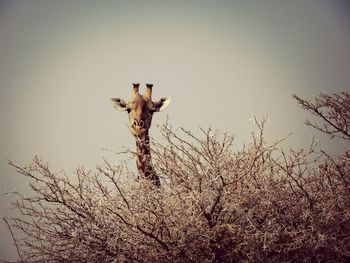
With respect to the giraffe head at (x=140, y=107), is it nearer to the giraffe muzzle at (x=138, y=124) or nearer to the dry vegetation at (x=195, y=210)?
the giraffe muzzle at (x=138, y=124)

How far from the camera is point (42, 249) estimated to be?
12.1 feet

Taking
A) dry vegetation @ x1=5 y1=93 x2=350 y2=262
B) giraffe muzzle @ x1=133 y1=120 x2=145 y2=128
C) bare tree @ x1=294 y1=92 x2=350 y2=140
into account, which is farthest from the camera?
giraffe muzzle @ x1=133 y1=120 x2=145 y2=128

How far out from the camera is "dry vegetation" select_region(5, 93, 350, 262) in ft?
10.0

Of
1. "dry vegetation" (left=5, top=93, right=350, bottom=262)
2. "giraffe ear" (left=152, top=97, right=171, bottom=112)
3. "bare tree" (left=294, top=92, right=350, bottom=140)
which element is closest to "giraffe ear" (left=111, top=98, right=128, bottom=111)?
"giraffe ear" (left=152, top=97, right=171, bottom=112)

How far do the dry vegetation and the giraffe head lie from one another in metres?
2.11

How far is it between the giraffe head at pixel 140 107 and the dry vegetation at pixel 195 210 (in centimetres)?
211

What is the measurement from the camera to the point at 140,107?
6.06 m

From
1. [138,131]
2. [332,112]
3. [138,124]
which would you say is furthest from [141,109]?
[332,112]

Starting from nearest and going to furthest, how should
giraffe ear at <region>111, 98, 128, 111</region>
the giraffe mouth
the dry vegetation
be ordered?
the dry vegetation
the giraffe mouth
giraffe ear at <region>111, 98, 128, 111</region>

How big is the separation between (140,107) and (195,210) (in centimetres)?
334

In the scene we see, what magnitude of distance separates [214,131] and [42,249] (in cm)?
207

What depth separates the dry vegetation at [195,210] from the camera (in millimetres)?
3062

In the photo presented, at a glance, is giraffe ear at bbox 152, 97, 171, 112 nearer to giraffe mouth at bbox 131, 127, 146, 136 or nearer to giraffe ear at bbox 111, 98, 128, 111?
giraffe ear at bbox 111, 98, 128, 111

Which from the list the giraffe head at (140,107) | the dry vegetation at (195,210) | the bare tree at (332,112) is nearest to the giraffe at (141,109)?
the giraffe head at (140,107)
